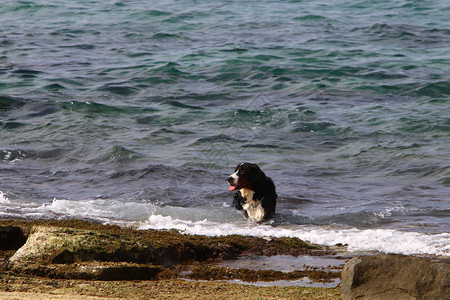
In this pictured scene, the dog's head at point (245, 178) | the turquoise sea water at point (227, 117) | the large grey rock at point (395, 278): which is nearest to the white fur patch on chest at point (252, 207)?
the dog's head at point (245, 178)

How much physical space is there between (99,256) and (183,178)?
5.44 m

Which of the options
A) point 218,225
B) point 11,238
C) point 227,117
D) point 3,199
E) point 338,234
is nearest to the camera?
point 11,238

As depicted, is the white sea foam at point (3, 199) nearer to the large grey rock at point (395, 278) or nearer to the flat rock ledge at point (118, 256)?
the flat rock ledge at point (118, 256)

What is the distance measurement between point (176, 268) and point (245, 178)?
3.26 meters

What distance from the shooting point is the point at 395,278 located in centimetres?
541

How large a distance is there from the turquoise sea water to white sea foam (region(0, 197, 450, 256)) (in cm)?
5

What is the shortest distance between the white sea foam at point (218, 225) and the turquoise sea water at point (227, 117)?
0.05m

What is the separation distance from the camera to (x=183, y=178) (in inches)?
475

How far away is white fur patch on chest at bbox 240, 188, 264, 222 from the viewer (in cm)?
984

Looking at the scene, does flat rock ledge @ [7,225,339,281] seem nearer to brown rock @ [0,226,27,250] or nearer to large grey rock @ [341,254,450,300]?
brown rock @ [0,226,27,250]

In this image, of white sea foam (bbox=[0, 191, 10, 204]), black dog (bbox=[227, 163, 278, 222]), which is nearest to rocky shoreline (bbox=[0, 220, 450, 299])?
black dog (bbox=[227, 163, 278, 222])

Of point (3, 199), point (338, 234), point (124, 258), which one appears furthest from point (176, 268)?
point (3, 199)

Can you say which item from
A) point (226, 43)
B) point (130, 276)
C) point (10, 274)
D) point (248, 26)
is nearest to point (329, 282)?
point (130, 276)

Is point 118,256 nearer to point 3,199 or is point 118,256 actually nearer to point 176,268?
point 176,268
